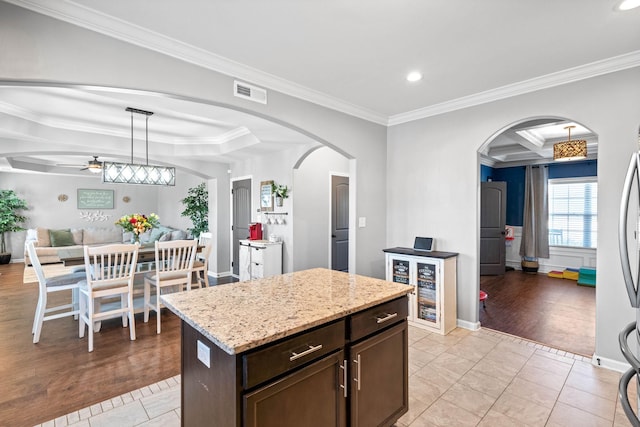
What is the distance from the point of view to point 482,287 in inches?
224

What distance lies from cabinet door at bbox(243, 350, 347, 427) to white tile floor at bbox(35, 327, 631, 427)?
2.72 feet

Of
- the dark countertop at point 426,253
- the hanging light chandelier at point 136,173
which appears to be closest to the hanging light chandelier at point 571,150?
the dark countertop at point 426,253

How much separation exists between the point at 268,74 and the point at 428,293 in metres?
2.91

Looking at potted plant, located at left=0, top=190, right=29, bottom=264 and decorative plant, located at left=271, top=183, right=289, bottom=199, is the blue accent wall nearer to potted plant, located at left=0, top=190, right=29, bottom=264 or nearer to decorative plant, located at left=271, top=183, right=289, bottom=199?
decorative plant, located at left=271, top=183, right=289, bottom=199

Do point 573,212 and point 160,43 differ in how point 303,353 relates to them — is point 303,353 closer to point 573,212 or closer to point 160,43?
point 160,43

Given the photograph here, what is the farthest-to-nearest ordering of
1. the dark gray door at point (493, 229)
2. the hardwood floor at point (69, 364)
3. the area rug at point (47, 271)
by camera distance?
the dark gray door at point (493, 229)
the area rug at point (47, 271)
the hardwood floor at point (69, 364)

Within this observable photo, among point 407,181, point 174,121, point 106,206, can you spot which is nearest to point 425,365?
point 407,181

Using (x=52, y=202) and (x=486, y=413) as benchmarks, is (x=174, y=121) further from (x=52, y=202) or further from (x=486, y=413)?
(x=52, y=202)

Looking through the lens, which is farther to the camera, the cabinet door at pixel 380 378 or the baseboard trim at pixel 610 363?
the baseboard trim at pixel 610 363

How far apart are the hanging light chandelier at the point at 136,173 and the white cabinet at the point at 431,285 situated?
3602mm

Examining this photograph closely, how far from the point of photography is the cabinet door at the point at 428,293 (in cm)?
Result: 354

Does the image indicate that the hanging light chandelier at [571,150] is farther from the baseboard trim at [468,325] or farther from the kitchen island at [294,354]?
the kitchen island at [294,354]

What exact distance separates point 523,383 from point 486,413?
605 mm

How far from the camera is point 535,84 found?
314 cm
